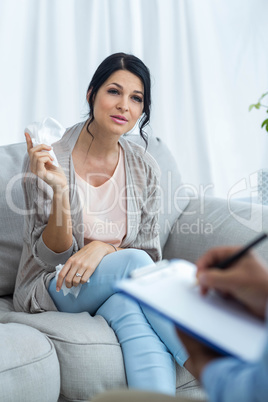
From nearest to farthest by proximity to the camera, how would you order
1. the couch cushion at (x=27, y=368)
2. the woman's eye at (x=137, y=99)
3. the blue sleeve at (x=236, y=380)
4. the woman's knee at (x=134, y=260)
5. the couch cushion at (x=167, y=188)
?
the blue sleeve at (x=236, y=380), the couch cushion at (x=27, y=368), the woman's knee at (x=134, y=260), the woman's eye at (x=137, y=99), the couch cushion at (x=167, y=188)

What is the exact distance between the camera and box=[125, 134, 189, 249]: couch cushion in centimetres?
203

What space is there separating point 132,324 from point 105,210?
54 cm

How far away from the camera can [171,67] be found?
113 inches

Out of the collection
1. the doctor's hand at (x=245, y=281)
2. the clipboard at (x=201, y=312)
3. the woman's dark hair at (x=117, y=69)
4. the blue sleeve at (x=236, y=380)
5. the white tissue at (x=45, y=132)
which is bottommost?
the blue sleeve at (x=236, y=380)

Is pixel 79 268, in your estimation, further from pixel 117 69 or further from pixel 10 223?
pixel 117 69

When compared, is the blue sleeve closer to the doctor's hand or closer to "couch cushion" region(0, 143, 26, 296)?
the doctor's hand

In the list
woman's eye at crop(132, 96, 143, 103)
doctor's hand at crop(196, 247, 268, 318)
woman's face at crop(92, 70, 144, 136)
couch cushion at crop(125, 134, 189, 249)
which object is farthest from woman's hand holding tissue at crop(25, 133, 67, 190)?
doctor's hand at crop(196, 247, 268, 318)

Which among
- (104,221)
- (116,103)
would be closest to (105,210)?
(104,221)

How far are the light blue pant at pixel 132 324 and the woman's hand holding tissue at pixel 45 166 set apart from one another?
298 mm

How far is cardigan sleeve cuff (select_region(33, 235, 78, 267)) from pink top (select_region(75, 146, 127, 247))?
0.13 m

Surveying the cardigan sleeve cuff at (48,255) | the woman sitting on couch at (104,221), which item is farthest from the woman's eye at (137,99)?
the cardigan sleeve cuff at (48,255)

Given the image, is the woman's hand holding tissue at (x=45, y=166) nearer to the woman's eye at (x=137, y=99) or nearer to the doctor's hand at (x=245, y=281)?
the woman's eye at (x=137, y=99)

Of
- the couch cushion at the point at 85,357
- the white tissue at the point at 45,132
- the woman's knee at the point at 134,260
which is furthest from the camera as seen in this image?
the white tissue at the point at 45,132

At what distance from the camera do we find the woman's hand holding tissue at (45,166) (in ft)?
5.07
